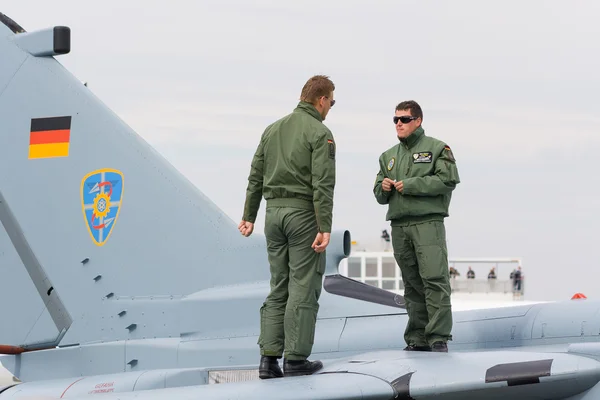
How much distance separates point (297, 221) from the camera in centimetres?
606

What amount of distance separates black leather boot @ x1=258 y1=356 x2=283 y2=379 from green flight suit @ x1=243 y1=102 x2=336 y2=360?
50mm

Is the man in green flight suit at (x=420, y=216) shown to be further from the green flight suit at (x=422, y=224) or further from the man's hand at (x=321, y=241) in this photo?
the man's hand at (x=321, y=241)

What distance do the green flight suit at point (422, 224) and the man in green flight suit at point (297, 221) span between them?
0.74 metres

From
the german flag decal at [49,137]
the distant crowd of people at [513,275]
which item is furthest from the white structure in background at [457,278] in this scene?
the german flag decal at [49,137]

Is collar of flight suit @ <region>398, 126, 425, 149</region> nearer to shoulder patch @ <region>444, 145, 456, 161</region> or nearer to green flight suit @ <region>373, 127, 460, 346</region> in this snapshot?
green flight suit @ <region>373, 127, 460, 346</region>

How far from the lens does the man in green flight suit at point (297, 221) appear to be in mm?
5961

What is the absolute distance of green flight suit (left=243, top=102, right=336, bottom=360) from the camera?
235 inches

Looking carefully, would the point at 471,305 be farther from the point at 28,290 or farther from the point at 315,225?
the point at 315,225

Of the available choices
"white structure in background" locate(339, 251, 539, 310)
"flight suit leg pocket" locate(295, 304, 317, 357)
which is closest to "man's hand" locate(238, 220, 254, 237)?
"flight suit leg pocket" locate(295, 304, 317, 357)

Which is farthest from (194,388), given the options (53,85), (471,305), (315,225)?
(471,305)

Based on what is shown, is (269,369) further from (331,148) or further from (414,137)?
(414,137)

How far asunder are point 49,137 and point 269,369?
12.6ft

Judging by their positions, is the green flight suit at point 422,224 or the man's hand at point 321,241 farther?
the green flight suit at point 422,224

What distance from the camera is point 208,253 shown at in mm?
8203
